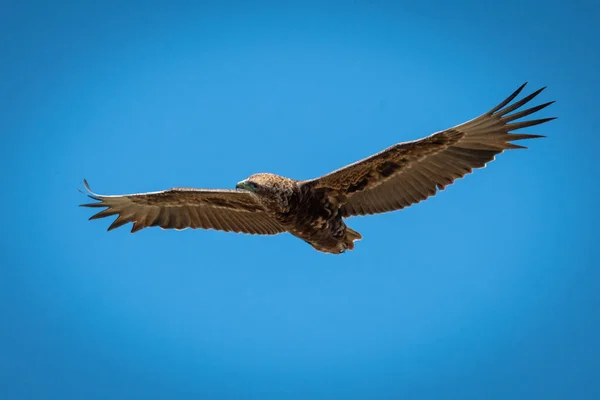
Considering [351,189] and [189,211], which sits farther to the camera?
[189,211]

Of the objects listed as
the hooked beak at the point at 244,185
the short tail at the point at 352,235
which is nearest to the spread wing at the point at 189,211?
the short tail at the point at 352,235

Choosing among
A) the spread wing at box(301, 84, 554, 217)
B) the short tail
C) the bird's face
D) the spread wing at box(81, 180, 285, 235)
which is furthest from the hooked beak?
the short tail

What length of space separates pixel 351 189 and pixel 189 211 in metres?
2.84

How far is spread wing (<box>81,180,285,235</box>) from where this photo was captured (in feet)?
43.1

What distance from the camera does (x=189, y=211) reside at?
45.2ft

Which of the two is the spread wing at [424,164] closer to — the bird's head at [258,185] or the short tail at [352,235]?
the short tail at [352,235]

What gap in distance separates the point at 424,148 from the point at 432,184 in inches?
24.6

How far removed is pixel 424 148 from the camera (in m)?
12.0

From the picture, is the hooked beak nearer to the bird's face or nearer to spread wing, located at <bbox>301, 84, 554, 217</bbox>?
the bird's face

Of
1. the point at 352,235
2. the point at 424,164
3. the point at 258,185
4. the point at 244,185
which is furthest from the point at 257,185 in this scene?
the point at 424,164

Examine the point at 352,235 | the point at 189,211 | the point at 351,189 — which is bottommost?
the point at 352,235

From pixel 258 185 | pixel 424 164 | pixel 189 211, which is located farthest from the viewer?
pixel 189 211

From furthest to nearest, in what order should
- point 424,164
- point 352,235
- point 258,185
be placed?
1. point 352,235
2. point 424,164
3. point 258,185

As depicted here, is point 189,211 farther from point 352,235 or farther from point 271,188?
point 352,235
